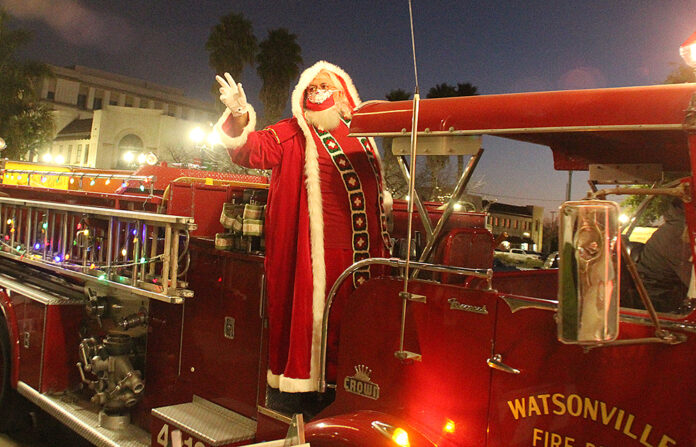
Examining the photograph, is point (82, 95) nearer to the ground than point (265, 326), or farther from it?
farther from it

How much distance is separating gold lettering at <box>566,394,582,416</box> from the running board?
2736mm

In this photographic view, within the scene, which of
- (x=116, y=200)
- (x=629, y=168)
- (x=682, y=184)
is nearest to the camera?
(x=682, y=184)

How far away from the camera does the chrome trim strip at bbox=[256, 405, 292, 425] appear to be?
314 centimetres

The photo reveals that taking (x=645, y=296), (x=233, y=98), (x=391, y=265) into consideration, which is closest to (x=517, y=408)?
(x=645, y=296)

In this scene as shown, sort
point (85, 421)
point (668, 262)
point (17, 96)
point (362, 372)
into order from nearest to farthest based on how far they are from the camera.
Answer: point (668, 262) < point (362, 372) < point (85, 421) < point (17, 96)

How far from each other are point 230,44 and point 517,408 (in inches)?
935

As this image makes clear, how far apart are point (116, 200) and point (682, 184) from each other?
12.0ft

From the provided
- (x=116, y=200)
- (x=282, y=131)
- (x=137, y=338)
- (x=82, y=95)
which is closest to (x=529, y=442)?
(x=282, y=131)

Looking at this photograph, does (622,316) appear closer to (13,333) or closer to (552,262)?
(552,262)

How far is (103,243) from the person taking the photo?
4.20 m

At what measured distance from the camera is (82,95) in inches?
1975

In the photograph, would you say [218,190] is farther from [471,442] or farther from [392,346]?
[471,442]

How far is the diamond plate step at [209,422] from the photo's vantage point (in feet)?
10.7

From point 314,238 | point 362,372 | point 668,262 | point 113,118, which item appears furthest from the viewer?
point 113,118
